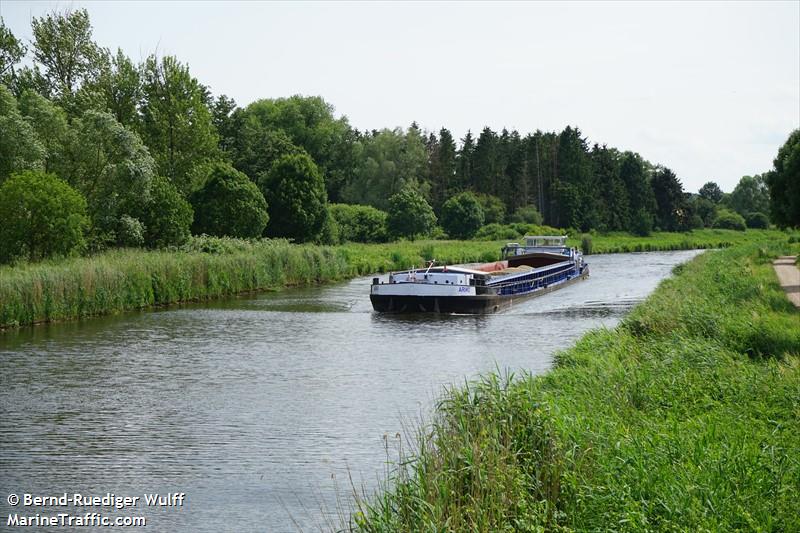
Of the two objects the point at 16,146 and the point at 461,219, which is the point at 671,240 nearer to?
the point at 461,219

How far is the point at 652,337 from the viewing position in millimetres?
18781

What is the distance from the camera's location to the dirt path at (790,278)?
26.4 metres

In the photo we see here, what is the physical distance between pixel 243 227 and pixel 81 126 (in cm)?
1143

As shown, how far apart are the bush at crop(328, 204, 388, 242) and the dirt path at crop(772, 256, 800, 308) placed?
34.1m

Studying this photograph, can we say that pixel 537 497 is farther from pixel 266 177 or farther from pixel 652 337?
pixel 266 177

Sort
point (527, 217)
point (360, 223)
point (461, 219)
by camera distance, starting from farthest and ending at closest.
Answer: point (527, 217), point (461, 219), point (360, 223)

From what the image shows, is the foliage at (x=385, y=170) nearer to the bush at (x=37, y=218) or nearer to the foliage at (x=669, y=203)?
the foliage at (x=669, y=203)

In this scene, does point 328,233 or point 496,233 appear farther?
point 496,233

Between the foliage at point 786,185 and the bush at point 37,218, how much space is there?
94.0 ft

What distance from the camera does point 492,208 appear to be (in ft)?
315

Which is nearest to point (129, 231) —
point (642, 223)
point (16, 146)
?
point (16, 146)

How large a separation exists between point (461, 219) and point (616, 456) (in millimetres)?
74963

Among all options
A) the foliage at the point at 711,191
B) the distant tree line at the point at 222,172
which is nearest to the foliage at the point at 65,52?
the distant tree line at the point at 222,172

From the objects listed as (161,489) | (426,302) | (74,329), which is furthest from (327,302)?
(161,489)
